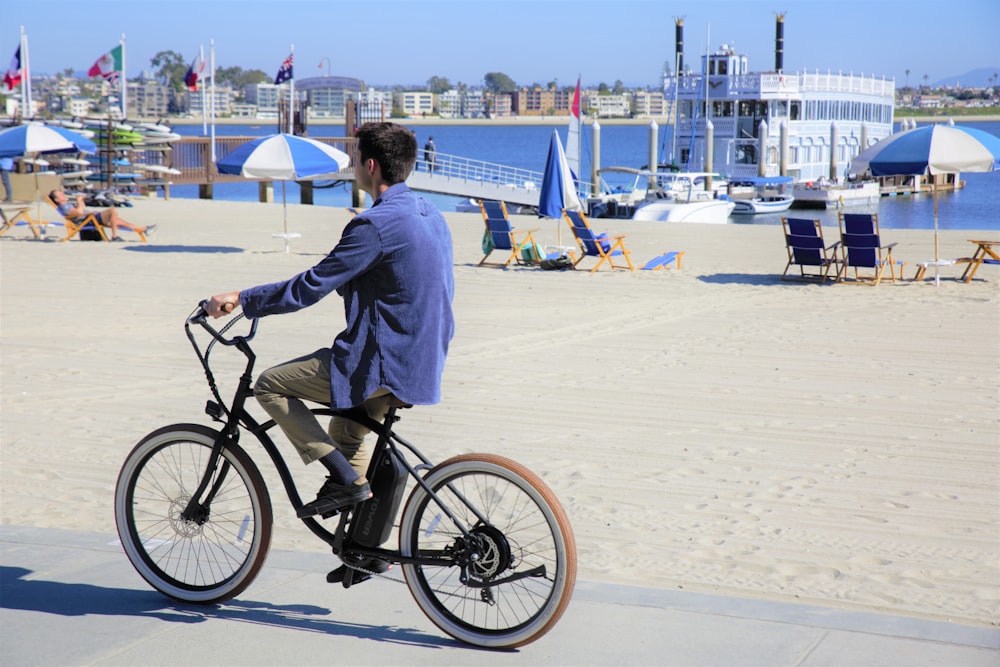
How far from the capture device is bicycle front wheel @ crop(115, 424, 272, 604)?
3514 mm

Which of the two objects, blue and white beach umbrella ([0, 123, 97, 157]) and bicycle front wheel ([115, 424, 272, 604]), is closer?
bicycle front wheel ([115, 424, 272, 604])

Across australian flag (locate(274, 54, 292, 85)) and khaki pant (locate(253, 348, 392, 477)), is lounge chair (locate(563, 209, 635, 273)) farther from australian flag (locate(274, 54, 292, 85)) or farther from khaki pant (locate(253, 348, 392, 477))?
australian flag (locate(274, 54, 292, 85))

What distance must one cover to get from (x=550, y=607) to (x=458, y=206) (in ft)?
114

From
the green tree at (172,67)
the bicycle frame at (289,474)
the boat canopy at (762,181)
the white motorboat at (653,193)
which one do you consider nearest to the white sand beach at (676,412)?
the bicycle frame at (289,474)

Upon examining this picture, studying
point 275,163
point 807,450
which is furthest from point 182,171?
point 807,450

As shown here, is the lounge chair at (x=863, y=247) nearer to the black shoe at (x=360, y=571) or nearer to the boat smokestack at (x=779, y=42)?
the black shoe at (x=360, y=571)

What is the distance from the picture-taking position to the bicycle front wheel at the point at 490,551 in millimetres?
3158

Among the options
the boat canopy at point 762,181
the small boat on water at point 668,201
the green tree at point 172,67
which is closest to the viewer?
the small boat on water at point 668,201

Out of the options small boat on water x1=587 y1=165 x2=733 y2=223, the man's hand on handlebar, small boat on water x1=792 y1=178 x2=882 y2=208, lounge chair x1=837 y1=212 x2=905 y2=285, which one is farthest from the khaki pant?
small boat on water x1=792 y1=178 x2=882 y2=208

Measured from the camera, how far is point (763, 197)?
5156 centimetres

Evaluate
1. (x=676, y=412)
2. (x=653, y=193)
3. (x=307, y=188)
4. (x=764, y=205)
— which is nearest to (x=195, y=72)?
(x=307, y=188)

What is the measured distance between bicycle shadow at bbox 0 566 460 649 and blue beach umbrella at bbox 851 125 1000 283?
11325mm

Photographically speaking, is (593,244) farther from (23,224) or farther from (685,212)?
(685,212)

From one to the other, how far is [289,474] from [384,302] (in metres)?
0.66
